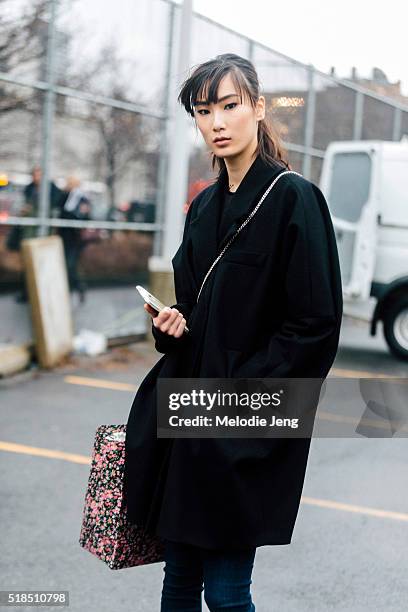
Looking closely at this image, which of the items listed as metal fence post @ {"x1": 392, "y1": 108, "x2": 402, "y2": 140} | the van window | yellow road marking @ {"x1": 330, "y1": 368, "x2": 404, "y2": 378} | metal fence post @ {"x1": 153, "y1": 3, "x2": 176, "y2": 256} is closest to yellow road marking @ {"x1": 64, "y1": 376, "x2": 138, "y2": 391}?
yellow road marking @ {"x1": 330, "y1": 368, "x2": 404, "y2": 378}

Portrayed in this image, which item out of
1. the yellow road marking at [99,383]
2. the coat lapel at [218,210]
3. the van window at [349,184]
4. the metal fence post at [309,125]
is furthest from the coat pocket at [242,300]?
the metal fence post at [309,125]

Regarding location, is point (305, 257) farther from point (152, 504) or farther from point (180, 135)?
point (180, 135)

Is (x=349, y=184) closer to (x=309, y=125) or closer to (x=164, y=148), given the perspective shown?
(x=164, y=148)

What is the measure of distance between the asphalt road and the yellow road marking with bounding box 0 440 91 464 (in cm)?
2

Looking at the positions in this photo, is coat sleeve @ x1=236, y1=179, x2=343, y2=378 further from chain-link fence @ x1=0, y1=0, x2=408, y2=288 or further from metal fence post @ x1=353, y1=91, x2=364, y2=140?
metal fence post @ x1=353, y1=91, x2=364, y2=140

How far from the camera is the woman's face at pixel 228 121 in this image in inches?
92.1

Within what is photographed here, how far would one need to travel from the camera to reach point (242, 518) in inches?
87.5

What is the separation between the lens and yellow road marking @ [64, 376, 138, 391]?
304 inches

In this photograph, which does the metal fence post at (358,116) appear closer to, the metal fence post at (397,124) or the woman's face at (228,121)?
the metal fence post at (397,124)

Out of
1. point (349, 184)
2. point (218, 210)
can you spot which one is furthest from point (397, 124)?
point (218, 210)

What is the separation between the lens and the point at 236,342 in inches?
88.7

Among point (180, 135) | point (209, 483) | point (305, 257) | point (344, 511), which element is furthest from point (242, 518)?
point (180, 135)

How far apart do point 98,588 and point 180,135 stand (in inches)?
271

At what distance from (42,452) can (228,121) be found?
3.60 metres
